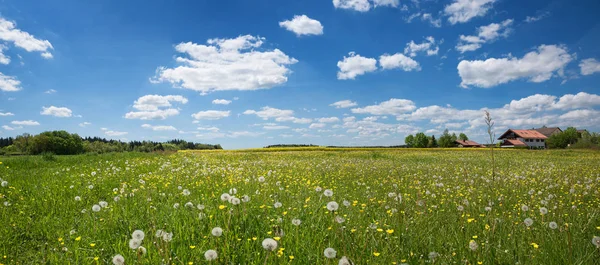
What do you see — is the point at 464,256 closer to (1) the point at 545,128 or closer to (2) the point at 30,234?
(2) the point at 30,234

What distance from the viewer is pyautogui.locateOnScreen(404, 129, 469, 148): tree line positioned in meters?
99.4

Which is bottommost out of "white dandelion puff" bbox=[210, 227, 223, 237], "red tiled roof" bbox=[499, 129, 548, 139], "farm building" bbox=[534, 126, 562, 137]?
"white dandelion puff" bbox=[210, 227, 223, 237]

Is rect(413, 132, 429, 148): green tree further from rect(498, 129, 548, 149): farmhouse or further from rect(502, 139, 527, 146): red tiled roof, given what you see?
rect(502, 139, 527, 146): red tiled roof

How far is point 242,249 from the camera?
3537mm

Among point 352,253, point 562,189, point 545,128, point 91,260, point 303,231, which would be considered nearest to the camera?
point 352,253

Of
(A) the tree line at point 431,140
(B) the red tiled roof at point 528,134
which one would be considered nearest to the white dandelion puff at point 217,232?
(A) the tree line at point 431,140

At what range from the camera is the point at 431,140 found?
103375mm

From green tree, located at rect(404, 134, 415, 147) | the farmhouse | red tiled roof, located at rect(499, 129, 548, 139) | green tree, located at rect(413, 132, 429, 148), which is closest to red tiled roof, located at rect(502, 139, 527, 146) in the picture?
the farmhouse

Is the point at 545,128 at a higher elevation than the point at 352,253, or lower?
higher

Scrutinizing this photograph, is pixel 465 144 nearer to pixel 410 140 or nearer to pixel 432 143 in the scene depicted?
pixel 432 143

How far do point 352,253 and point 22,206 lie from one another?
6.76 meters

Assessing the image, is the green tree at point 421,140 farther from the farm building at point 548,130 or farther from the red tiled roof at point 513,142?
the farm building at point 548,130

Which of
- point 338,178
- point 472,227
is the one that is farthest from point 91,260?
point 338,178

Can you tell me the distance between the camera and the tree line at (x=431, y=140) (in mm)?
99406
